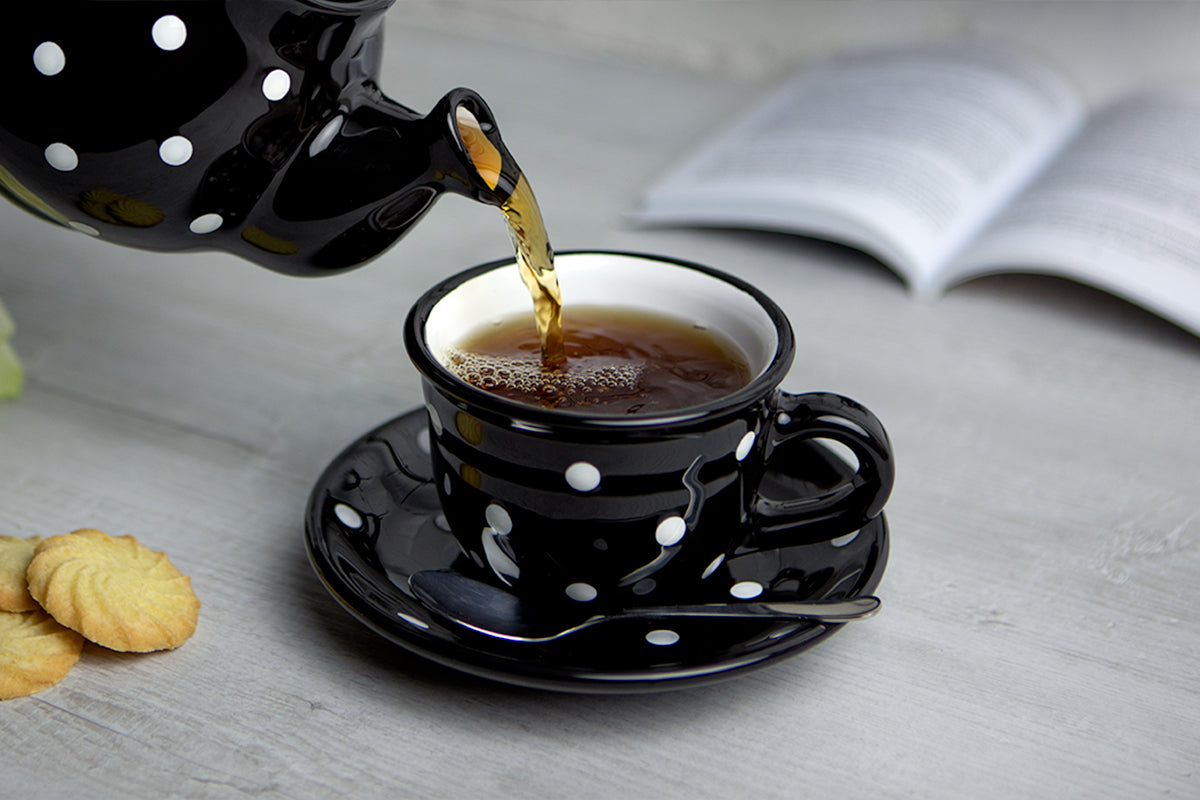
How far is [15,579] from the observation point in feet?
1.93

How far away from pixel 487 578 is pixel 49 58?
337mm

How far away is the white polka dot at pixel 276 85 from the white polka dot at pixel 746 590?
0.35 meters

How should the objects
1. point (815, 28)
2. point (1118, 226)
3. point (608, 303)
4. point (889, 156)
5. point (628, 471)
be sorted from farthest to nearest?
point (815, 28)
point (889, 156)
point (1118, 226)
point (608, 303)
point (628, 471)

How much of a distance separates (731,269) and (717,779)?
26.5 inches

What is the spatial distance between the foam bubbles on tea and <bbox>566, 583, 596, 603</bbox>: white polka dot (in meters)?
0.09

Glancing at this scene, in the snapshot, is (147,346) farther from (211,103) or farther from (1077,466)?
(1077,466)

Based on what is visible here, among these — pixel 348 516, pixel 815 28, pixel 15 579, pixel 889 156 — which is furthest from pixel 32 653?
pixel 815 28

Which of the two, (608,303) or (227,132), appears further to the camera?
(608,303)

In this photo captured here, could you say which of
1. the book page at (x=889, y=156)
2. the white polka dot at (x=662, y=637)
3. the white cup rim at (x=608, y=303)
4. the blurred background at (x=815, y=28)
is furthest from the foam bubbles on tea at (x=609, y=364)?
the blurred background at (x=815, y=28)

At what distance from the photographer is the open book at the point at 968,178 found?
3.39 feet

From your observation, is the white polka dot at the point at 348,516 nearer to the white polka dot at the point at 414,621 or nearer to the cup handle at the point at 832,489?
the white polka dot at the point at 414,621

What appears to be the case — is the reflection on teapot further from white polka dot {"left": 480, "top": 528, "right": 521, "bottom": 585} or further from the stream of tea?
white polka dot {"left": 480, "top": 528, "right": 521, "bottom": 585}

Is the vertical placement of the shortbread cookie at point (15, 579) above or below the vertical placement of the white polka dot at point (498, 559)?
below

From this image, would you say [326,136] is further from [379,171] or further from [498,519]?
[498,519]
